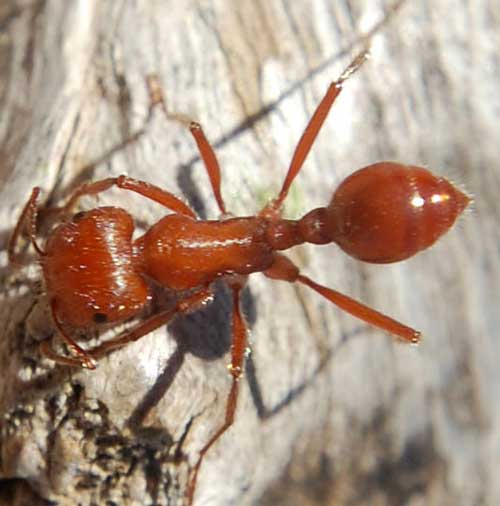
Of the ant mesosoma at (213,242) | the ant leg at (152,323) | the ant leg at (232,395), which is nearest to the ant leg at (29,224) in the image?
the ant mesosoma at (213,242)

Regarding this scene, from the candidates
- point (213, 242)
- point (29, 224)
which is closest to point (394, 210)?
point (213, 242)

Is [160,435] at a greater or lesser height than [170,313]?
lesser

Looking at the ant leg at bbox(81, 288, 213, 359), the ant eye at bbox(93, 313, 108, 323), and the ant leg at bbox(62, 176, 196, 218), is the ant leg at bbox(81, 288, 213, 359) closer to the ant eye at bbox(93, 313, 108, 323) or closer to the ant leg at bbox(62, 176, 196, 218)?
the ant eye at bbox(93, 313, 108, 323)

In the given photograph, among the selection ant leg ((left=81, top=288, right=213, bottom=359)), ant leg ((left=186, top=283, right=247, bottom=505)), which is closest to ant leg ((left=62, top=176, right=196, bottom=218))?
ant leg ((left=81, top=288, right=213, bottom=359))

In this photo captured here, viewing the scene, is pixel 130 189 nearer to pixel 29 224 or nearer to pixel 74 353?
pixel 29 224

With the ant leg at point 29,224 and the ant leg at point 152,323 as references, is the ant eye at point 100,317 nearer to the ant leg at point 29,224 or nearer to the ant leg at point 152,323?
the ant leg at point 152,323

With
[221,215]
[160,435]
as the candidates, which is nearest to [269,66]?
[221,215]

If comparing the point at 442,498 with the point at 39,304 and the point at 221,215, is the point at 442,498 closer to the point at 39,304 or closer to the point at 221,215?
the point at 221,215
